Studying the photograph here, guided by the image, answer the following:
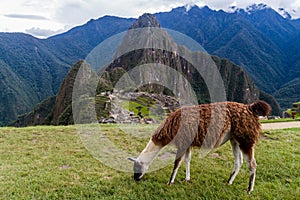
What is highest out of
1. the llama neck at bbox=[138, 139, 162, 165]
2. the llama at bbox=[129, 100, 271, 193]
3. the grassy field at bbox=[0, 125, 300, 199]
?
the llama at bbox=[129, 100, 271, 193]

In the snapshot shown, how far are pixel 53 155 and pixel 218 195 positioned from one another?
4677 mm

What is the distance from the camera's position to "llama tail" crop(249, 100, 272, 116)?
504 centimetres

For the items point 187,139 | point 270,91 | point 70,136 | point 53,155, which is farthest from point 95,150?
point 270,91

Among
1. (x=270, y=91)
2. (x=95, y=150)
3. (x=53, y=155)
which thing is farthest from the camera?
(x=270, y=91)

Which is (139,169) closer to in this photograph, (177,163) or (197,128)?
(177,163)

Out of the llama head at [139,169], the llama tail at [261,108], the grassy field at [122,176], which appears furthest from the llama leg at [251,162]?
the llama head at [139,169]

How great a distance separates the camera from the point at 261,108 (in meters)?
5.07

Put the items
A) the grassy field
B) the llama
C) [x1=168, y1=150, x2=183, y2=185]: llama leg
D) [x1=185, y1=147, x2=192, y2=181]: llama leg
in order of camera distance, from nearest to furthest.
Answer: the grassy field, the llama, [x1=168, y1=150, x2=183, y2=185]: llama leg, [x1=185, y1=147, x2=192, y2=181]: llama leg

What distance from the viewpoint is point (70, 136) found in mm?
8781

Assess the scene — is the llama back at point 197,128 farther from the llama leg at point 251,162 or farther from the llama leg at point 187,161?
the llama leg at point 251,162

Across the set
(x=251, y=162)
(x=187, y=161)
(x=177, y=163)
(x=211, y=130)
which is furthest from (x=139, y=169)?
(x=251, y=162)

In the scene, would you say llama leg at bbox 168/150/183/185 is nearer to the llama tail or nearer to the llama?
the llama

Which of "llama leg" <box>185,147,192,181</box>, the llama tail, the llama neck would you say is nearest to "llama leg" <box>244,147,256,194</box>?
the llama tail

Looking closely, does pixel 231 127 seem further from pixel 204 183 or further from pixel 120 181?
pixel 120 181
